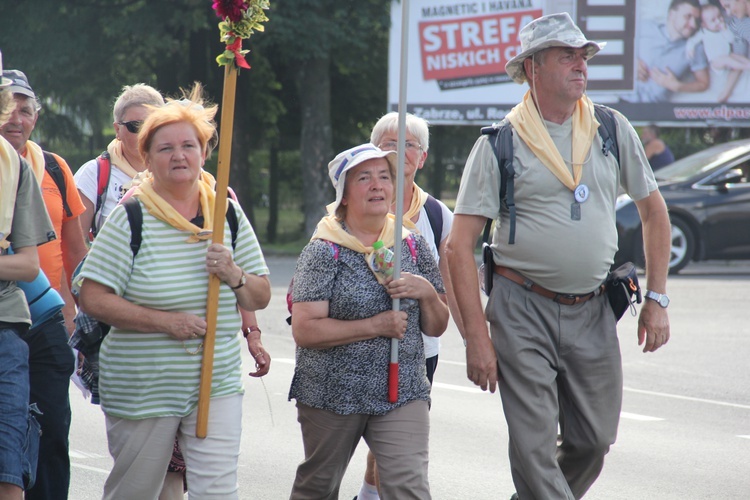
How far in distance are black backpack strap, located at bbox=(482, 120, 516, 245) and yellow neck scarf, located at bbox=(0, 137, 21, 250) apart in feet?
6.02

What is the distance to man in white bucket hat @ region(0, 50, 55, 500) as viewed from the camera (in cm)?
405

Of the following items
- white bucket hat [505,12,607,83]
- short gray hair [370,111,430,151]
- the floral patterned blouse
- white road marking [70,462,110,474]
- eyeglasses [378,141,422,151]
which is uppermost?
white bucket hat [505,12,607,83]

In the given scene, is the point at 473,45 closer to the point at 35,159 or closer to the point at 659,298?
the point at 35,159

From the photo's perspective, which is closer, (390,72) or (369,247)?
(369,247)

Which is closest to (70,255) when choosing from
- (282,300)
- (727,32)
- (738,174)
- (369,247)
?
(369,247)

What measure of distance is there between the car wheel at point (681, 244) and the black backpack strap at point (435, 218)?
10.9 metres

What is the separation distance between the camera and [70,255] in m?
5.27

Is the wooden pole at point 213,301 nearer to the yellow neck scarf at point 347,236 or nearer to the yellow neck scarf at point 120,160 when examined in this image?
the yellow neck scarf at point 347,236

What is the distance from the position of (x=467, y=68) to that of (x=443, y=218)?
56.4 feet

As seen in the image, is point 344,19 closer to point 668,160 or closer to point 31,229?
point 668,160

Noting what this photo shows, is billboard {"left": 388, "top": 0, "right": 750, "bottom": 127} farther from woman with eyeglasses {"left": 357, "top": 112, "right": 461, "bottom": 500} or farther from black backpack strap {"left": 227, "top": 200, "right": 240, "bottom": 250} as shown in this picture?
black backpack strap {"left": 227, "top": 200, "right": 240, "bottom": 250}

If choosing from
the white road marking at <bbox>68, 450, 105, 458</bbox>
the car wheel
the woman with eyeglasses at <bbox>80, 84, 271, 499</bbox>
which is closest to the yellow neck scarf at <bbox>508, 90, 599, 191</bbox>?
the woman with eyeglasses at <bbox>80, 84, 271, 499</bbox>

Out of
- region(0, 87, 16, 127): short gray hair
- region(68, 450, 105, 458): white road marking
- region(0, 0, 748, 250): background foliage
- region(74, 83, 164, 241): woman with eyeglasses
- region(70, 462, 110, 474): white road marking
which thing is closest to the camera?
region(0, 87, 16, 127): short gray hair

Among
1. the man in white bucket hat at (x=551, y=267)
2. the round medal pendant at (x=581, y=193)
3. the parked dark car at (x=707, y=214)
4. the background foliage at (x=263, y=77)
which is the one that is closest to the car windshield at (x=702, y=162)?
the parked dark car at (x=707, y=214)
